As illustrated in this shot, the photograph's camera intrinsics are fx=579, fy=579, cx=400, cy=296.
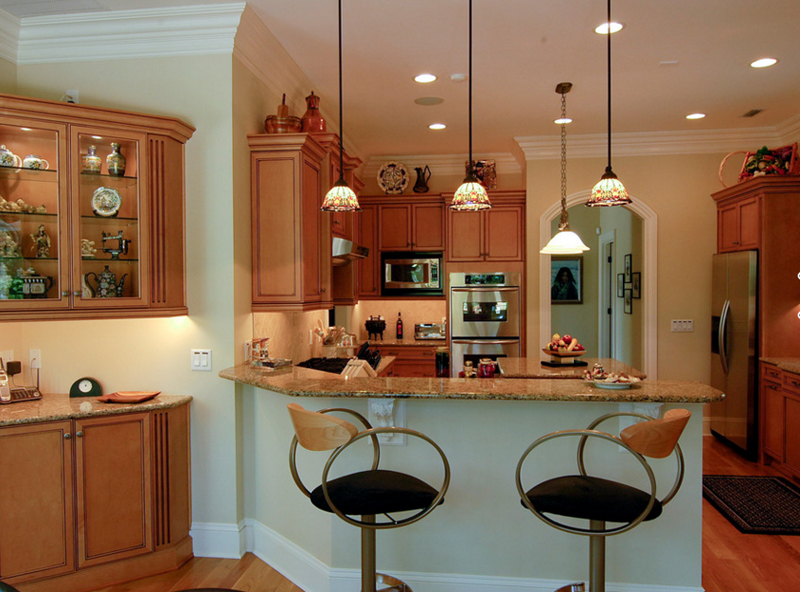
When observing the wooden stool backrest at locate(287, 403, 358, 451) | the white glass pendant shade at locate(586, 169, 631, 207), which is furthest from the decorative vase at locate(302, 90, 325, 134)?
the wooden stool backrest at locate(287, 403, 358, 451)

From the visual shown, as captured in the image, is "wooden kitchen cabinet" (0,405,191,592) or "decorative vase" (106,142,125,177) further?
"decorative vase" (106,142,125,177)

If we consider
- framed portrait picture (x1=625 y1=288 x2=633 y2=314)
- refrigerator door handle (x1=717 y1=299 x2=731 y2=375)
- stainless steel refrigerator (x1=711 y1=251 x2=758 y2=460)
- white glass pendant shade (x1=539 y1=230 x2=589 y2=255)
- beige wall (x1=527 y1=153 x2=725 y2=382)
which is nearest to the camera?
white glass pendant shade (x1=539 y1=230 x2=589 y2=255)

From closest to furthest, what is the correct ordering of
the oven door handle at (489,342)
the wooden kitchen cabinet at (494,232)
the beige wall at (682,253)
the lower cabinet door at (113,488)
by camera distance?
the lower cabinet door at (113,488) < the beige wall at (682,253) < the oven door handle at (489,342) < the wooden kitchen cabinet at (494,232)

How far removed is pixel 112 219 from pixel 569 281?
6.66 metres

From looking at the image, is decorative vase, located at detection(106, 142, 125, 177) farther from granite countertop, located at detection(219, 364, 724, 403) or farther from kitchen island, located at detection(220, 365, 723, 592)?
kitchen island, located at detection(220, 365, 723, 592)

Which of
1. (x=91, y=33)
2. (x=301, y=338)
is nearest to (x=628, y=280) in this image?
(x=301, y=338)

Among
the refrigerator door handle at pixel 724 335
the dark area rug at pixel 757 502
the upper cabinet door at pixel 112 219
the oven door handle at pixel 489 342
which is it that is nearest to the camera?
the upper cabinet door at pixel 112 219

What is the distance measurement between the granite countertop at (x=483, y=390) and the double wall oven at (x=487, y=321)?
3270 millimetres

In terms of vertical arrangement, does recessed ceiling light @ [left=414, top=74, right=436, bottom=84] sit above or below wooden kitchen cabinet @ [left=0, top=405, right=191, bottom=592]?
above

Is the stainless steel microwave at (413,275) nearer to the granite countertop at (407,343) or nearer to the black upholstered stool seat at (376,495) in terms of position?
the granite countertop at (407,343)

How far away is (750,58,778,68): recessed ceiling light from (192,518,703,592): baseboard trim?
3337 mm

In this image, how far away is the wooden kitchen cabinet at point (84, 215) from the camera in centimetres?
281

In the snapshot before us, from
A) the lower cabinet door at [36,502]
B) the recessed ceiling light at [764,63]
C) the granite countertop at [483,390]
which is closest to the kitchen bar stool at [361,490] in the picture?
the granite countertop at [483,390]

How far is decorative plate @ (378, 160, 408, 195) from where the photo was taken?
6.43m
